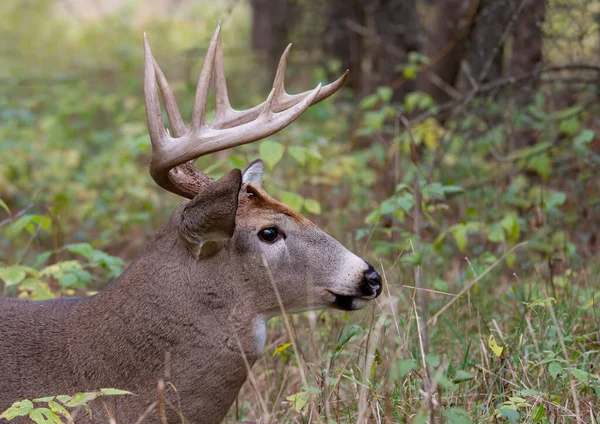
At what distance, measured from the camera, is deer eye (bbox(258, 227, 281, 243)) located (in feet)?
11.8

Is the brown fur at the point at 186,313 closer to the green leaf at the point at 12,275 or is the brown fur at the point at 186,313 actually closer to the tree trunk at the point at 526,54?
the green leaf at the point at 12,275

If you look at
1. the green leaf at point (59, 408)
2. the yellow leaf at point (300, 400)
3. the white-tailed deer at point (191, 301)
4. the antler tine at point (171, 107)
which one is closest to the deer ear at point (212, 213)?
the white-tailed deer at point (191, 301)

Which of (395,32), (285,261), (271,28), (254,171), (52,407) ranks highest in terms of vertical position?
(395,32)

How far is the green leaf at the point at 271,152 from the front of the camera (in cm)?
490

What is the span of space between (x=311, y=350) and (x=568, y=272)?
5.43 ft

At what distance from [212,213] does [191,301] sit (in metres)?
0.38

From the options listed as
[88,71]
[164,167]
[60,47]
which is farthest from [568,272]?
[60,47]

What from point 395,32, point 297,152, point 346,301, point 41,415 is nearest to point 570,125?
point 297,152

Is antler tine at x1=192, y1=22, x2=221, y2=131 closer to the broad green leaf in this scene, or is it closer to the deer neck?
the deer neck

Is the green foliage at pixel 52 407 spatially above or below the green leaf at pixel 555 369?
above

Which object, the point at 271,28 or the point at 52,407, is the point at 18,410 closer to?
the point at 52,407

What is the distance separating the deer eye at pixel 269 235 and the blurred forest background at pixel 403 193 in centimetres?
44

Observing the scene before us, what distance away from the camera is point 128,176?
7.85m

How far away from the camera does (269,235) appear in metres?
3.60
